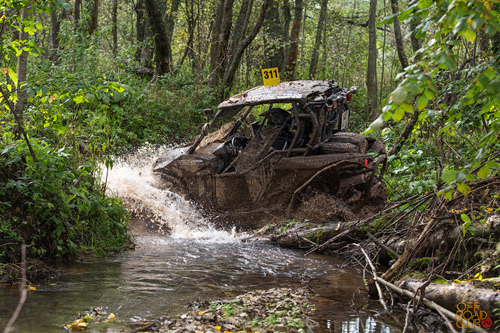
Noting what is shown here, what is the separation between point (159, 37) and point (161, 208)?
25.5ft

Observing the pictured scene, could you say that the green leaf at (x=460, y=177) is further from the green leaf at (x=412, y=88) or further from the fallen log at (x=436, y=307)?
the fallen log at (x=436, y=307)

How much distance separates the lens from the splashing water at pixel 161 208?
302 inches

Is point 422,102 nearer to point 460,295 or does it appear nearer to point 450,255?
point 460,295

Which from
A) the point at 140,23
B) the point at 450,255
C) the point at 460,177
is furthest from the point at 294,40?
the point at 460,177

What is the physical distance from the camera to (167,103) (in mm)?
13617

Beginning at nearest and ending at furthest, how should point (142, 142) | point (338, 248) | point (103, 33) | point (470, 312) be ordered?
point (470, 312) → point (338, 248) → point (142, 142) → point (103, 33)

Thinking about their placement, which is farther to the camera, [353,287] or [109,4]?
[109,4]

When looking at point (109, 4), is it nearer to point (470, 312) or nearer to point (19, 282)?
point (19, 282)

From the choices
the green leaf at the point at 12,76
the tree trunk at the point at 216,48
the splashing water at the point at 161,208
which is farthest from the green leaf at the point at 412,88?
the tree trunk at the point at 216,48

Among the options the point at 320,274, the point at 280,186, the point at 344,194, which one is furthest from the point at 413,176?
the point at 320,274

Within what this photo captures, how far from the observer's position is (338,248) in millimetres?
6340

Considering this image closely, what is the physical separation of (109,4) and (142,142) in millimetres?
15984

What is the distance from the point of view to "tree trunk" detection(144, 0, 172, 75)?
13523 millimetres

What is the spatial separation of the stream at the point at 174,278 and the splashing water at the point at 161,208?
2 cm
